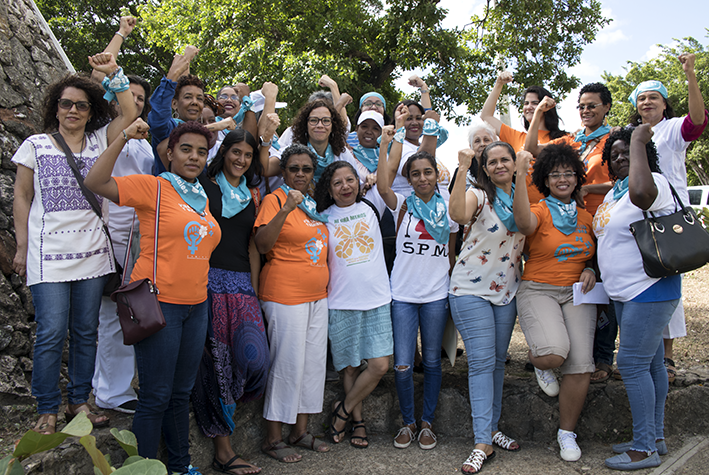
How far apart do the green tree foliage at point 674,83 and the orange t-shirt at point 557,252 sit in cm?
1775

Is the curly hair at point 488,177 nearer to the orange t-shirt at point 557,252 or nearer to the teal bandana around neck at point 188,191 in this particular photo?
the orange t-shirt at point 557,252

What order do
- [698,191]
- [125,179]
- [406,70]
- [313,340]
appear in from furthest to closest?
1. [698,191]
2. [406,70]
3. [313,340]
4. [125,179]

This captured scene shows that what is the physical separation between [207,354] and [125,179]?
1207mm

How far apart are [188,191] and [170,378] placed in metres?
1.03

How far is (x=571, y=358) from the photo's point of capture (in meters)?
3.46

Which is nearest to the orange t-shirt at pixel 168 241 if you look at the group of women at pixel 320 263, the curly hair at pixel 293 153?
the group of women at pixel 320 263

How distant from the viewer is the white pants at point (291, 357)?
3.42 meters

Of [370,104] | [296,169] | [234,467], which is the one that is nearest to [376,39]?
[370,104]

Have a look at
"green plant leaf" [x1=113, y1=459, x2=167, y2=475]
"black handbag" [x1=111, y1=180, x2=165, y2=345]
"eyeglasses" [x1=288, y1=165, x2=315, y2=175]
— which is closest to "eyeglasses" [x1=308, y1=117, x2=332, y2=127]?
"eyeglasses" [x1=288, y1=165, x2=315, y2=175]

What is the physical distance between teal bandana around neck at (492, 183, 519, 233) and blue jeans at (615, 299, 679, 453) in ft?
2.87

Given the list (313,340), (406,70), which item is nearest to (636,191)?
(313,340)

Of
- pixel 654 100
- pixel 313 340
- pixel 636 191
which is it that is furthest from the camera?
pixel 654 100

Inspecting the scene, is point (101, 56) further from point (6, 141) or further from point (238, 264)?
point (6, 141)

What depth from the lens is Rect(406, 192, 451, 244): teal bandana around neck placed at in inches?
145
